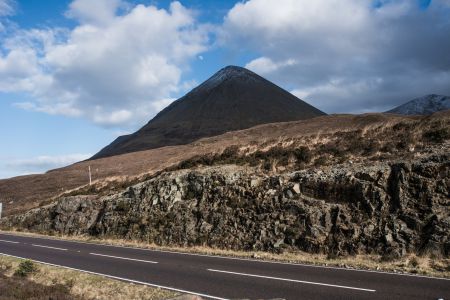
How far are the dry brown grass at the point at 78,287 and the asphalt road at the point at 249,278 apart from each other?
756 millimetres

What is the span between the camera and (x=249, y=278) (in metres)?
12.4

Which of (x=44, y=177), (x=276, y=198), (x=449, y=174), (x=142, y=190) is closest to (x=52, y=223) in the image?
(x=142, y=190)

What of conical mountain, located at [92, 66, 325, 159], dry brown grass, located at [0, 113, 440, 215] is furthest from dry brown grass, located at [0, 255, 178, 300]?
conical mountain, located at [92, 66, 325, 159]

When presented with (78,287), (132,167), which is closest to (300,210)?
(78,287)

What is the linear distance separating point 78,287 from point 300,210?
10768mm

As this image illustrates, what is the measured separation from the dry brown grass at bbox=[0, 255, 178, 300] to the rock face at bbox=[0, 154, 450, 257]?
8.34 metres

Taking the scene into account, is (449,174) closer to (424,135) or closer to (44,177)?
(424,135)

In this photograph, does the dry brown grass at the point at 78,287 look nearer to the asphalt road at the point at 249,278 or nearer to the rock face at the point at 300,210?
the asphalt road at the point at 249,278

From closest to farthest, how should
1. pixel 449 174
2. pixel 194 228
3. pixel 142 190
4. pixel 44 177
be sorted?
pixel 449 174 < pixel 194 228 < pixel 142 190 < pixel 44 177

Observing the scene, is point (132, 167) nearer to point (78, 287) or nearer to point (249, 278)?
point (78, 287)

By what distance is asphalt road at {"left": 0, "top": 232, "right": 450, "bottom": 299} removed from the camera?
10172 millimetres

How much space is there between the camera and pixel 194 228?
891 inches

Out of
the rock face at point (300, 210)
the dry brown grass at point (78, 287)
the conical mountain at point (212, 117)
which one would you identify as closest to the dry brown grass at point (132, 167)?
the rock face at point (300, 210)

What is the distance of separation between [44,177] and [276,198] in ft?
224
